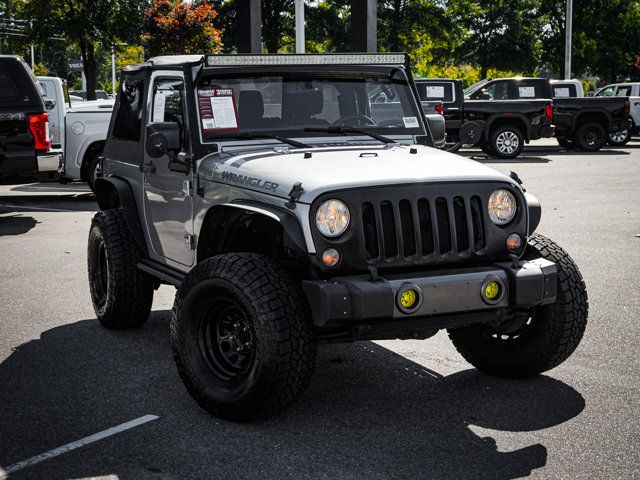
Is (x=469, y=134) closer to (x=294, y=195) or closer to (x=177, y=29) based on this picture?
(x=294, y=195)

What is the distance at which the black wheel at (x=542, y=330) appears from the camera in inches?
198

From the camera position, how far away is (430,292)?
14.6 feet

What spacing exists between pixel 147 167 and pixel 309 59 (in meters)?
1.31

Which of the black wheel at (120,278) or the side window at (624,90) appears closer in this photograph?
the black wheel at (120,278)

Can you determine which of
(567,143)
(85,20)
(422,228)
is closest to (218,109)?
(422,228)

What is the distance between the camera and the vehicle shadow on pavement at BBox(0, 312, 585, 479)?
13.5 feet

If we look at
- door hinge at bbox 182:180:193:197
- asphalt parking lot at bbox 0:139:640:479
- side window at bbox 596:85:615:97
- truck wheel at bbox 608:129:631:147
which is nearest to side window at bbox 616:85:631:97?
side window at bbox 596:85:615:97

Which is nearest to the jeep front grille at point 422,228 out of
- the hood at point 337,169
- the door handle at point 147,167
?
the hood at point 337,169

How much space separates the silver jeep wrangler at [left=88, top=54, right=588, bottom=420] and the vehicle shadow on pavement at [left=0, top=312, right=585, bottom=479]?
229 millimetres

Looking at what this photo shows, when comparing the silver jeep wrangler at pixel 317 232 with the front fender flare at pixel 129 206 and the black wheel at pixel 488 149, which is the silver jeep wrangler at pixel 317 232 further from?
the black wheel at pixel 488 149

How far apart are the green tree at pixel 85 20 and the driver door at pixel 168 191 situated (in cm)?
2481

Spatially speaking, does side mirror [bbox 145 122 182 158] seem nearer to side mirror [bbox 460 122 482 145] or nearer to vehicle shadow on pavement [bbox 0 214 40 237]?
side mirror [bbox 460 122 482 145]

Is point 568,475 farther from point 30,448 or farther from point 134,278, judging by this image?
point 134,278

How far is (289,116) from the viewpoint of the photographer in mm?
5695
